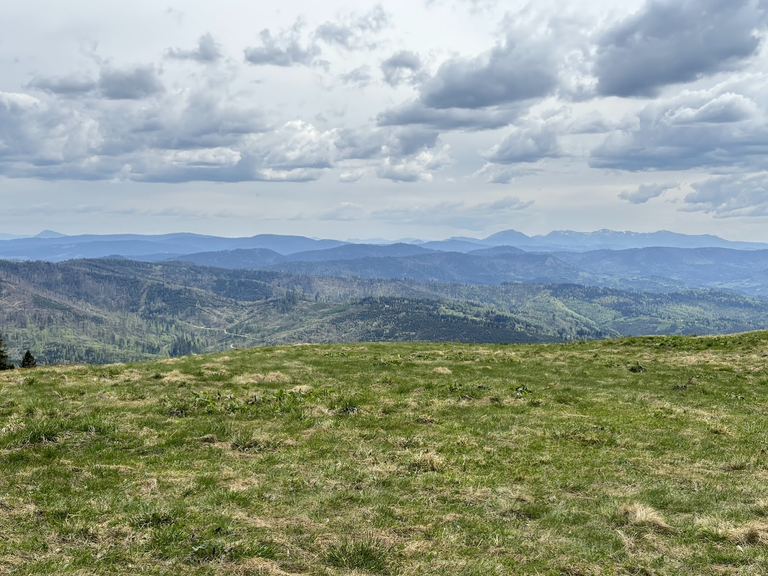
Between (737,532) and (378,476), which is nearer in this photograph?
(737,532)

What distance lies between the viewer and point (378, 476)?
46.7 ft

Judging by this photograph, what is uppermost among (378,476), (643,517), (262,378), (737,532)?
(737,532)

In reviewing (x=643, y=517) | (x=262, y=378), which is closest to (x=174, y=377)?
(x=262, y=378)

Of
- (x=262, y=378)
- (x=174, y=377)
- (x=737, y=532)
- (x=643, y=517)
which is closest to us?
(x=737, y=532)

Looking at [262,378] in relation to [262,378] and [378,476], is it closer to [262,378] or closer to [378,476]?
[262,378]

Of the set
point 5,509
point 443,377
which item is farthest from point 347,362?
point 5,509

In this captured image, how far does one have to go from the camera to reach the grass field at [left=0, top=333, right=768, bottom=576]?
9.43 meters

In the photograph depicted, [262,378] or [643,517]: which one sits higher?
[643,517]

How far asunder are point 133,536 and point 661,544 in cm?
1156

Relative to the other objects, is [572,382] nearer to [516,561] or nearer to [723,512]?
[723,512]

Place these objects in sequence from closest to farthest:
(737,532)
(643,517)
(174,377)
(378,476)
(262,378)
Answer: (737,532)
(643,517)
(378,476)
(262,378)
(174,377)

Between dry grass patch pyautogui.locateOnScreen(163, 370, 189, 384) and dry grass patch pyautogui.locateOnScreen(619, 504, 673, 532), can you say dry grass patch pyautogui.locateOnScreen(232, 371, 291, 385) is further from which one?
dry grass patch pyautogui.locateOnScreen(619, 504, 673, 532)

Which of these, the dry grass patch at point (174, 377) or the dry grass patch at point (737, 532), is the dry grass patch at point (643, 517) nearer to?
the dry grass patch at point (737, 532)

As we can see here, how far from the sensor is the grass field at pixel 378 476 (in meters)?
9.43
